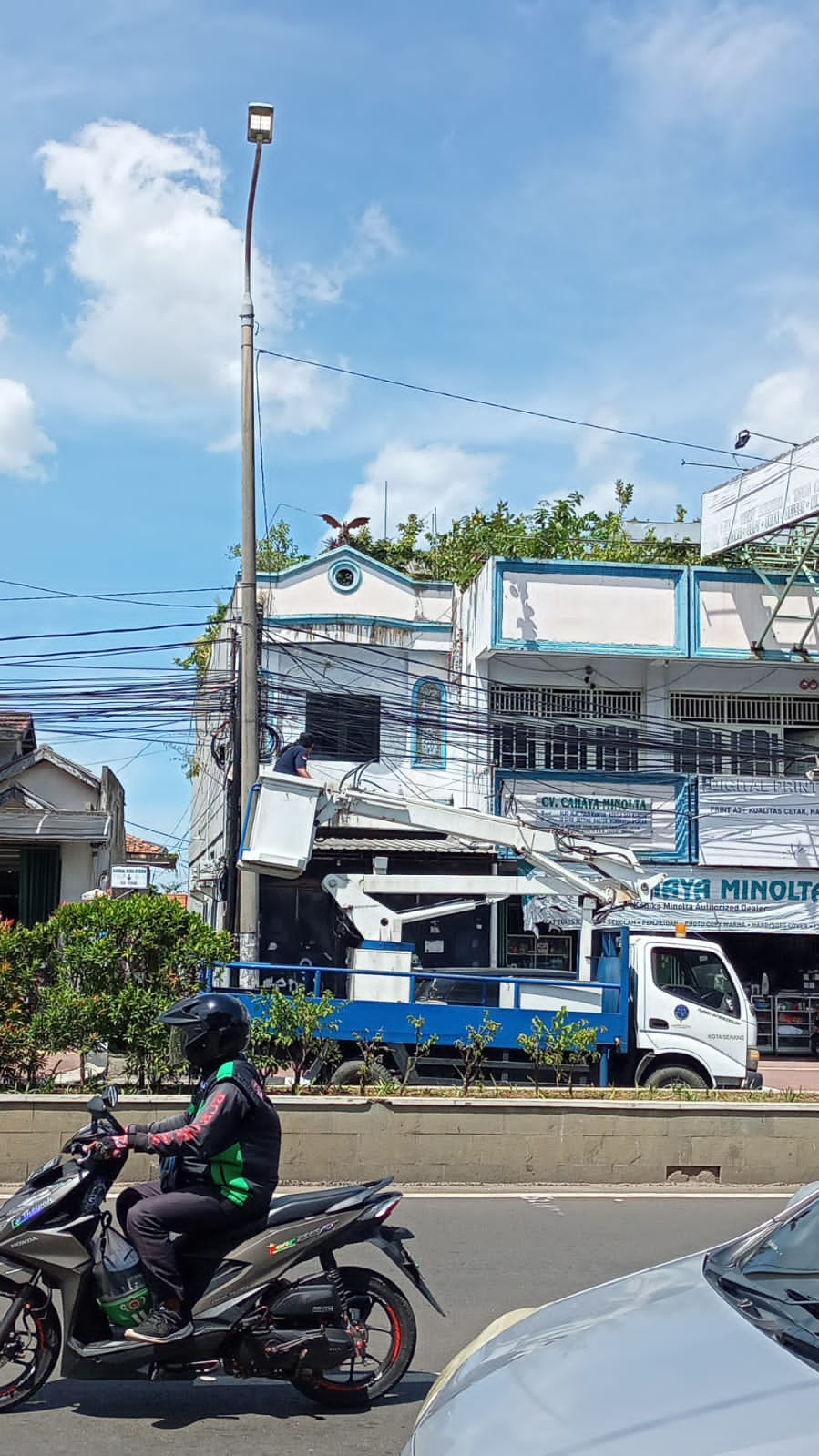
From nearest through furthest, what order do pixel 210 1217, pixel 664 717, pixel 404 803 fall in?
pixel 210 1217 → pixel 404 803 → pixel 664 717

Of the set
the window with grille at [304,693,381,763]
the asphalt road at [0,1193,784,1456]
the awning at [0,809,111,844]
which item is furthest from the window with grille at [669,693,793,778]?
the asphalt road at [0,1193,784,1456]

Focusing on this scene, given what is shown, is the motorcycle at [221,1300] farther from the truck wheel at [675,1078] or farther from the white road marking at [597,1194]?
the truck wheel at [675,1078]

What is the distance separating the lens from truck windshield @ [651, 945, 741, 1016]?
1518 centimetres

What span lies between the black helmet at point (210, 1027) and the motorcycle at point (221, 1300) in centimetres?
38

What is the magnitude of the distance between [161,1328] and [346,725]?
18302 millimetres

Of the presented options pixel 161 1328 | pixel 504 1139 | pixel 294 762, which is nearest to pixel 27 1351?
pixel 161 1328

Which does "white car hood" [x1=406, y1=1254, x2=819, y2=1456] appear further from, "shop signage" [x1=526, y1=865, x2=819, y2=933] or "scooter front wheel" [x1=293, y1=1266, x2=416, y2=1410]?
"shop signage" [x1=526, y1=865, x2=819, y2=933]

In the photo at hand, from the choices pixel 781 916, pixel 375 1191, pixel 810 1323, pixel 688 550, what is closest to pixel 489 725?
pixel 781 916

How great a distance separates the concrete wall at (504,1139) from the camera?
10.1 m

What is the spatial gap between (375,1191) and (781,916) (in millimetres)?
18119

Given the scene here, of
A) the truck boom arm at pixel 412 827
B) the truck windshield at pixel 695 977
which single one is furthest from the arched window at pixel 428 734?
the truck windshield at pixel 695 977

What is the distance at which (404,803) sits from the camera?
15.6 meters

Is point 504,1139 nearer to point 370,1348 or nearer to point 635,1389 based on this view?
point 370,1348

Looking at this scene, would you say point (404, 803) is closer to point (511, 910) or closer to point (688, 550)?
point (511, 910)
